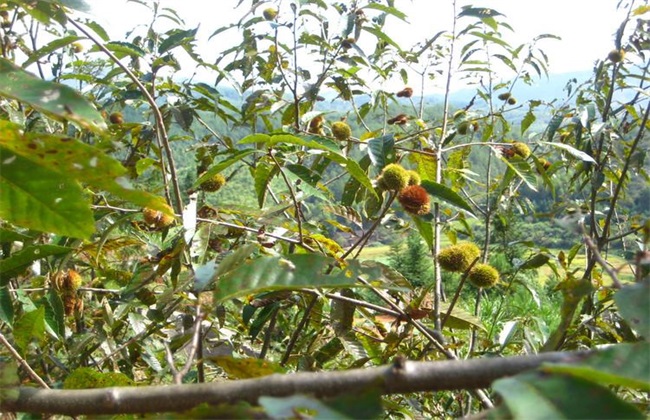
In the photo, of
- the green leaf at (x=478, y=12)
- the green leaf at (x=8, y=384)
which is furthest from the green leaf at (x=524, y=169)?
the green leaf at (x=8, y=384)

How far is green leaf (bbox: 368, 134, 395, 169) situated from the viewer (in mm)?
1190

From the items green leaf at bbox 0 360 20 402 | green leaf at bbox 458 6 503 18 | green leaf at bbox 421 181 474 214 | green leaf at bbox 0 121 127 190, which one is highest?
green leaf at bbox 458 6 503 18

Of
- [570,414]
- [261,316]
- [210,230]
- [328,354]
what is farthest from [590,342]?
[570,414]

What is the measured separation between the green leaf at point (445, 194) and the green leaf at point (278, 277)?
0.53 meters

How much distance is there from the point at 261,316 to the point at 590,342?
39.6 inches

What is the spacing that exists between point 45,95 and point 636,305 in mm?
545

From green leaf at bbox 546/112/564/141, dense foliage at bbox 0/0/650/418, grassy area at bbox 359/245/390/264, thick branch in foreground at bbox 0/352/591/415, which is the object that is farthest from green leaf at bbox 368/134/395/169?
green leaf at bbox 546/112/564/141

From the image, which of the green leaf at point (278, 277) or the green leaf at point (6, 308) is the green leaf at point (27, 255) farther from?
the green leaf at point (278, 277)

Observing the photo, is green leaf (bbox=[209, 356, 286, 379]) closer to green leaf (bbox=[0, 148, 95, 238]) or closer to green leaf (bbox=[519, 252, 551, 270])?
green leaf (bbox=[0, 148, 95, 238])

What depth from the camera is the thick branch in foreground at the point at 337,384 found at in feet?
1.26

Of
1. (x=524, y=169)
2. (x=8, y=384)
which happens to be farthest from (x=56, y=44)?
(x=524, y=169)

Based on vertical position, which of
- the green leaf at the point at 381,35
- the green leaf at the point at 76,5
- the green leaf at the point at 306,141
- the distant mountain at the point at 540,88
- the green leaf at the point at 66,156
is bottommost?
the green leaf at the point at 66,156

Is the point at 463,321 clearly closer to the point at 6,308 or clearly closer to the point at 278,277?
the point at 278,277

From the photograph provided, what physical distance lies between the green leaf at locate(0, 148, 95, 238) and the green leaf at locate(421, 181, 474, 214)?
688mm
